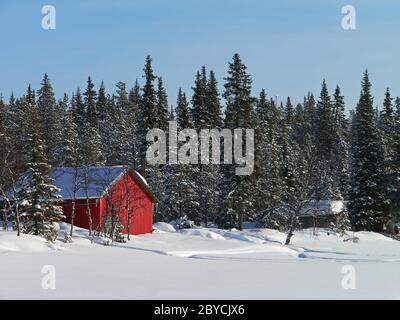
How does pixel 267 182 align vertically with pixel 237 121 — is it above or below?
below

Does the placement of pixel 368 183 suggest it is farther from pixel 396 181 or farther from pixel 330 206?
pixel 330 206

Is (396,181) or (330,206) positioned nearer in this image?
(396,181)

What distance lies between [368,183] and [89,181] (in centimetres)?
2615

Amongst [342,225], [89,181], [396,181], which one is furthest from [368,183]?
[89,181]

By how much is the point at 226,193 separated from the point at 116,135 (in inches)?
1111

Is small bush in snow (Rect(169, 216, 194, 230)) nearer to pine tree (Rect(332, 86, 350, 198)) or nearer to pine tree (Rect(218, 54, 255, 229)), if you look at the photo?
pine tree (Rect(218, 54, 255, 229))

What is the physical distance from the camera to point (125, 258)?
17.4 metres

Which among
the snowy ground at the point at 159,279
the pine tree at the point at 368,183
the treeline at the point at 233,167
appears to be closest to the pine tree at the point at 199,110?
the treeline at the point at 233,167

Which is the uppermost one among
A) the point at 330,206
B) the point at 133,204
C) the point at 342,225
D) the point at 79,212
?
the point at 133,204

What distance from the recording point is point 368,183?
49375 mm

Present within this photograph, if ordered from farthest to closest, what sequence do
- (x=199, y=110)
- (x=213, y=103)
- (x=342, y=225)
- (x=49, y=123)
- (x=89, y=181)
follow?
1. (x=49, y=123)
2. (x=213, y=103)
3. (x=199, y=110)
4. (x=342, y=225)
5. (x=89, y=181)

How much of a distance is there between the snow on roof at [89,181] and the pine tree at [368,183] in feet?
76.7

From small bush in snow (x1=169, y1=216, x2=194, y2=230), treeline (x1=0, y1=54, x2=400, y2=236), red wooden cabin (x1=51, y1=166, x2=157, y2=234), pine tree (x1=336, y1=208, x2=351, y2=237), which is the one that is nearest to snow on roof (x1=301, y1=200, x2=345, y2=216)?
treeline (x1=0, y1=54, x2=400, y2=236)
